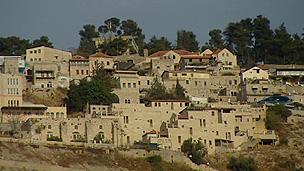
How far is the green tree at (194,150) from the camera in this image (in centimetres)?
5703

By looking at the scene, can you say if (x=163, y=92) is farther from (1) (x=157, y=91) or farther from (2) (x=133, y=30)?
(2) (x=133, y=30)

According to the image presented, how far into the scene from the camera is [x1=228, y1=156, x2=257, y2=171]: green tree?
2270 inches

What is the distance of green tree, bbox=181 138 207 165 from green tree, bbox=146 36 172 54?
94.6ft

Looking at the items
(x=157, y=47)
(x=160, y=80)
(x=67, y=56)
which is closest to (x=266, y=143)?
(x=160, y=80)

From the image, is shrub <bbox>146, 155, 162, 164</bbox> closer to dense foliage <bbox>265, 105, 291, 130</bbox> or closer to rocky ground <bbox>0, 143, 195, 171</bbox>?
rocky ground <bbox>0, 143, 195, 171</bbox>

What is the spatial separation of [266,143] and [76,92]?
13467 mm

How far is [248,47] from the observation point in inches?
3494

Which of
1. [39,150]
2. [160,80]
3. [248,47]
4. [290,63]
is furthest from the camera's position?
[248,47]

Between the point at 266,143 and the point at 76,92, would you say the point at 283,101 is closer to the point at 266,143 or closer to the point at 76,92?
the point at 266,143

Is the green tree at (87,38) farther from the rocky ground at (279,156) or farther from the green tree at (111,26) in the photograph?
the rocky ground at (279,156)

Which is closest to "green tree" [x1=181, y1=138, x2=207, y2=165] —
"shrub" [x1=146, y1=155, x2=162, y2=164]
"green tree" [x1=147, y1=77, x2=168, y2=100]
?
"shrub" [x1=146, y1=155, x2=162, y2=164]

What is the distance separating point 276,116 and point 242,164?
22.5 ft

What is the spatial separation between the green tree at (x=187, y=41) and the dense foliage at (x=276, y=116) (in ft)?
92.7

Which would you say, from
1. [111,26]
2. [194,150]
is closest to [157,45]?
[111,26]
